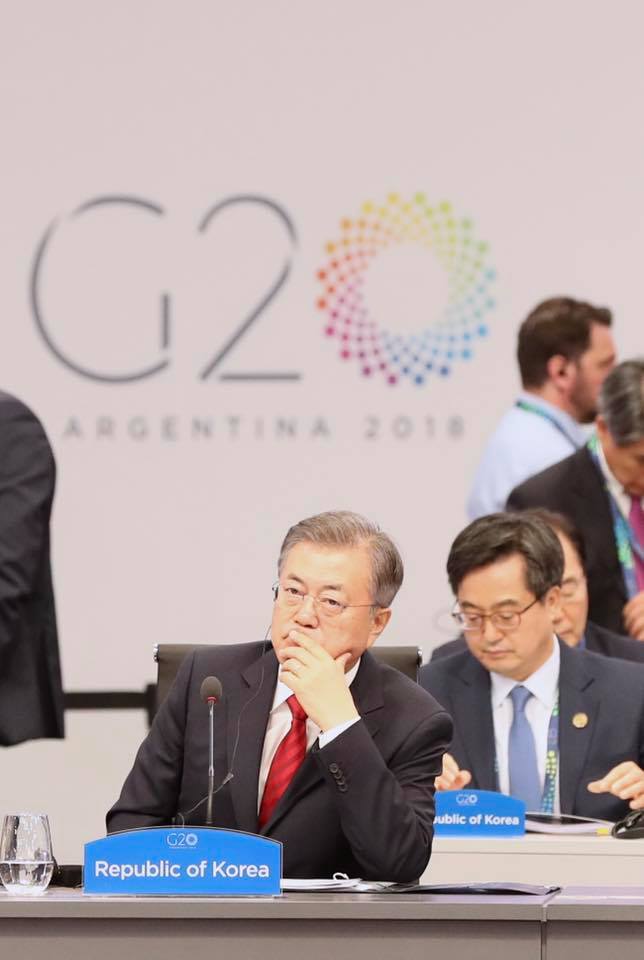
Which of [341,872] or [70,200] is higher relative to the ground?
[70,200]

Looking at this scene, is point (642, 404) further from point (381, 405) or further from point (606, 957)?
point (606, 957)

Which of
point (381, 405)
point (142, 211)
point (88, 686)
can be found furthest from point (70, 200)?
point (88, 686)

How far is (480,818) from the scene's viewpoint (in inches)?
136

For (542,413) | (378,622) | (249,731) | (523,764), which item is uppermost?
(542,413)

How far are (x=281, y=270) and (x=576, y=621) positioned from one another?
177 cm

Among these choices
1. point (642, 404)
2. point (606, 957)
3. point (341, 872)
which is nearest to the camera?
point (606, 957)

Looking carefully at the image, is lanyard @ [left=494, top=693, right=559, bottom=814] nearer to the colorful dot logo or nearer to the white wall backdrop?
the white wall backdrop

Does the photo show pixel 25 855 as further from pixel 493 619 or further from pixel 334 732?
pixel 493 619

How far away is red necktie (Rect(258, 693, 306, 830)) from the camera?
9.81 feet

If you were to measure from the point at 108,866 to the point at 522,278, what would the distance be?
3936 millimetres

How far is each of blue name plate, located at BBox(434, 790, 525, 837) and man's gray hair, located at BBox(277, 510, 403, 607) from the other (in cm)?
59

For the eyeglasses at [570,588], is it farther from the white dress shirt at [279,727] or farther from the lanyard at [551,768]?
the white dress shirt at [279,727]

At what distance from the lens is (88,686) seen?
19.3 feet

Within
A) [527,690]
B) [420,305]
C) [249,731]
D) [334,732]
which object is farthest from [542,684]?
[420,305]
